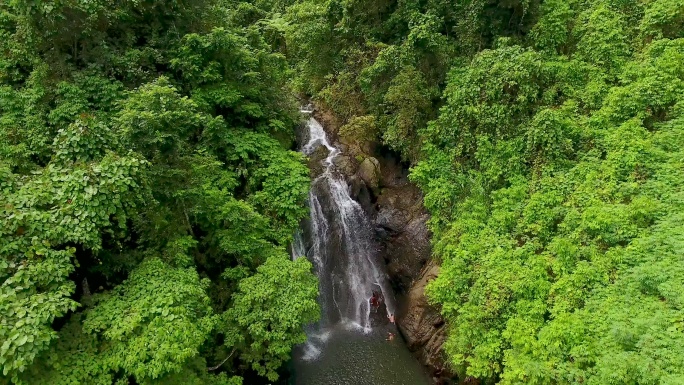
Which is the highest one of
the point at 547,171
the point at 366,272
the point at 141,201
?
the point at 141,201

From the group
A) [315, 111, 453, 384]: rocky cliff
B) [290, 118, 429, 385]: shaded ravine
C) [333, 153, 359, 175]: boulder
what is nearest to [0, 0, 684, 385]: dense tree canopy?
[315, 111, 453, 384]: rocky cliff

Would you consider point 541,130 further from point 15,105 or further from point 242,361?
point 15,105

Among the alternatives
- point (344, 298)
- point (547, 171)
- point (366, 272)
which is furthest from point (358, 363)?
point (547, 171)

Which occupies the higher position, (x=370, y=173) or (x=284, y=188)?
(x=284, y=188)

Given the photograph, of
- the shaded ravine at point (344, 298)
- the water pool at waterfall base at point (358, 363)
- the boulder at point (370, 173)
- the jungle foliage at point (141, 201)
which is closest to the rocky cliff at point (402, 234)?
the boulder at point (370, 173)

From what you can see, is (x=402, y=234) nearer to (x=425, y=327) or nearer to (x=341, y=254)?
(x=341, y=254)

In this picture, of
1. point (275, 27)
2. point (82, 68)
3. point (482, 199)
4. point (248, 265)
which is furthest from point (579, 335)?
point (275, 27)

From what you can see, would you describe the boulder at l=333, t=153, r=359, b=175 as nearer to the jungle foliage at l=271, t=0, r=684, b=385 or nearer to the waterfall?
the waterfall
